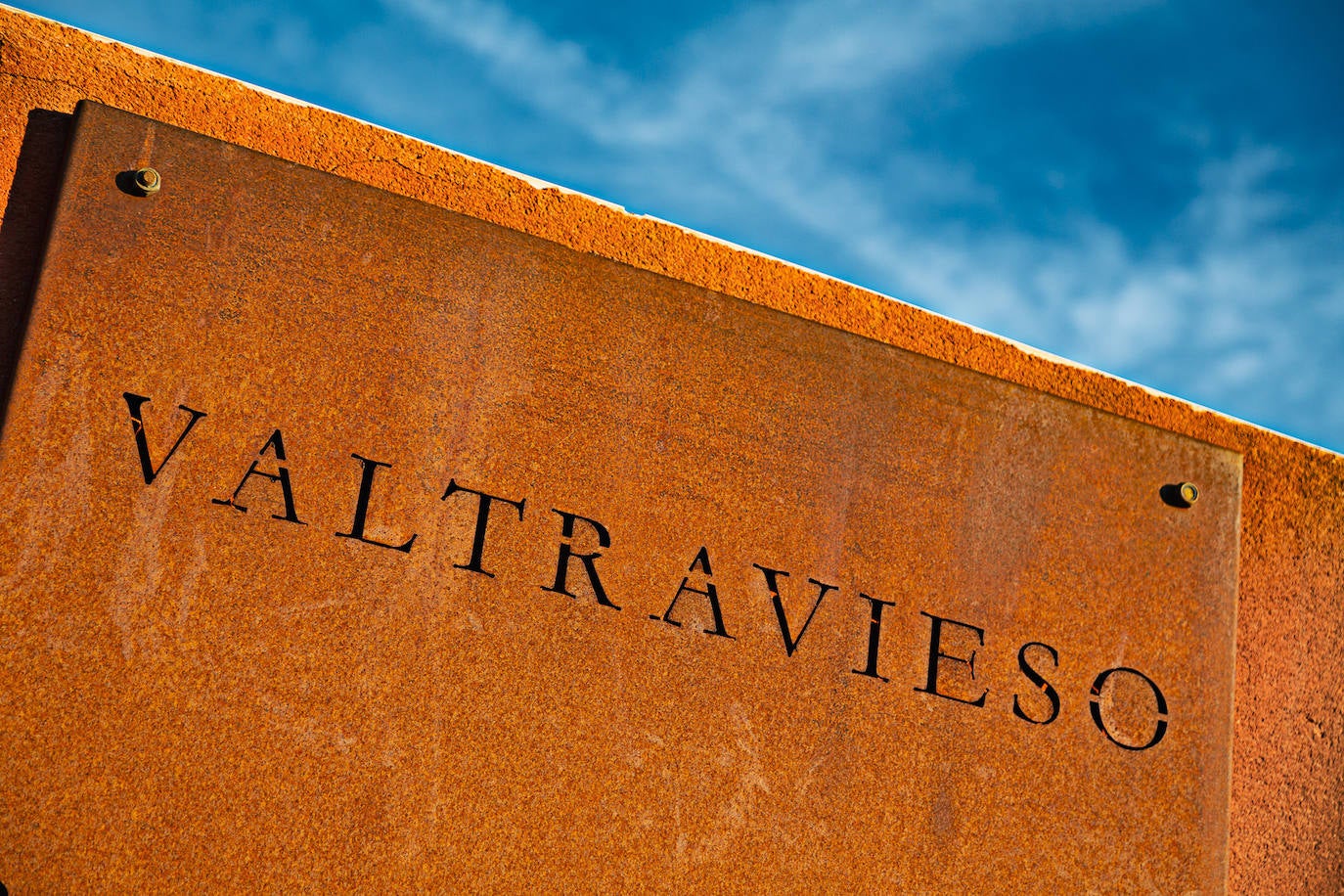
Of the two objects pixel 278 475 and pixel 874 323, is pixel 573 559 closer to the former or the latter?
pixel 278 475

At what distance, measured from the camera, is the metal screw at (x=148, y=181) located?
2.52 metres

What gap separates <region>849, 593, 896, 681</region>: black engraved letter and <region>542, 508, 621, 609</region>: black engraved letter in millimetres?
718

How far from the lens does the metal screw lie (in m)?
2.52

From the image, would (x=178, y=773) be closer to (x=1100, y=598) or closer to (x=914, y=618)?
(x=914, y=618)

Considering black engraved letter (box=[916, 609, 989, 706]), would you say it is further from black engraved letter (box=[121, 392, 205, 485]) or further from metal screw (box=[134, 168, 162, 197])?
metal screw (box=[134, 168, 162, 197])

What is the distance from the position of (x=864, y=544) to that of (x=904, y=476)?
24cm

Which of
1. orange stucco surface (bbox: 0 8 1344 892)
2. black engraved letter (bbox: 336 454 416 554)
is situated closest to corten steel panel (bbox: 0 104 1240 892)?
black engraved letter (bbox: 336 454 416 554)

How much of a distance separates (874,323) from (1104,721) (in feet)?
4.40

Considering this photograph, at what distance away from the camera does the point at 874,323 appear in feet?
11.1

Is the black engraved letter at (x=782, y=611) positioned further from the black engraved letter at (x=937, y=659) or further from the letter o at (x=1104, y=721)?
the letter o at (x=1104, y=721)

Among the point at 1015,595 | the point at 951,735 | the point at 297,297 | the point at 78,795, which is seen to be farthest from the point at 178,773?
the point at 1015,595

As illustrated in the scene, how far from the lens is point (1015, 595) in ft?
10.5

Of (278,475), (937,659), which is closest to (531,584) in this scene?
(278,475)

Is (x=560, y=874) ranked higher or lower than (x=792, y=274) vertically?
lower
